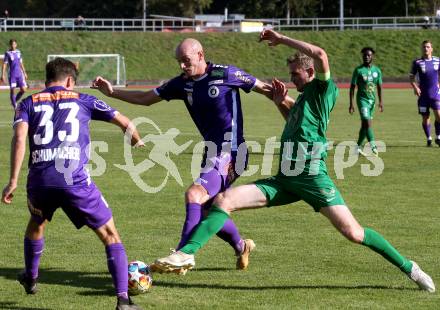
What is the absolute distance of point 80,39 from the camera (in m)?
63.8

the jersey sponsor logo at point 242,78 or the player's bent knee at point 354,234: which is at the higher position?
the jersey sponsor logo at point 242,78

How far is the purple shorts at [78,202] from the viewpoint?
6695 mm

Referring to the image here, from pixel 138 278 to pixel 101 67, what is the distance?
2049 inches

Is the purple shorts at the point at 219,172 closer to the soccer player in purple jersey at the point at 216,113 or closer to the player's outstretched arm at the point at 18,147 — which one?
the soccer player in purple jersey at the point at 216,113

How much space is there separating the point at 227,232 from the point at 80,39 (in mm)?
56928

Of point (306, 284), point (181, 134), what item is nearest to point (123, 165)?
point (181, 134)

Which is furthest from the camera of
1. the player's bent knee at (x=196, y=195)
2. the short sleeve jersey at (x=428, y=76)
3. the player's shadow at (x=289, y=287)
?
the short sleeve jersey at (x=428, y=76)

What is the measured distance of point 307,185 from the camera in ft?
24.0

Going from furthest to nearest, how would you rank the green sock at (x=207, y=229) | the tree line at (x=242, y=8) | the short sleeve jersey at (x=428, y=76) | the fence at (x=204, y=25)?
1. the tree line at (x=242, y=8)
2. the fence at (x=204, y=25)
3. the short sleeve jersey at (x=428, y=76)
4. the green sock at (x=207, y=229)

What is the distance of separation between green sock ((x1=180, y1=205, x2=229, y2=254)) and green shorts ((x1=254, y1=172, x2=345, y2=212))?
416mm

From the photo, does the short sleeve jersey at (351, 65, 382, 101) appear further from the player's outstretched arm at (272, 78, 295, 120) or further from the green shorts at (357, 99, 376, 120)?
the player's outstretched arm at (272, 78, 295, 120)

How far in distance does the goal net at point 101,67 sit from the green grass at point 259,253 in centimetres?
4139

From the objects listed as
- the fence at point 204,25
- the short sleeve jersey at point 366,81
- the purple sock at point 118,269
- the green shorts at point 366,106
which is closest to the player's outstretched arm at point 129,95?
the purple sock at point 118,269

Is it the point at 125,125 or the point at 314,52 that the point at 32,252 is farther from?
the point at 314,52
